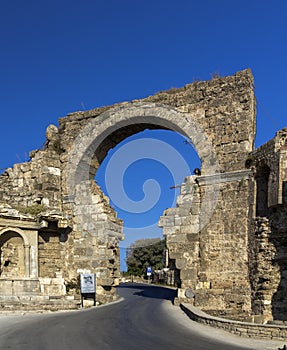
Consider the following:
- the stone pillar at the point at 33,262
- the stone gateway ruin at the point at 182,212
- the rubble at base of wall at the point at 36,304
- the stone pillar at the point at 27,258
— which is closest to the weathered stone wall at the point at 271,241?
the stone gateway ruin at the point at 182,212

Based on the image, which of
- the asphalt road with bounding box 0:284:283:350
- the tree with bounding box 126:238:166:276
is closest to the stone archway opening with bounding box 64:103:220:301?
the asphalt road with bounding box 0:284:283:350

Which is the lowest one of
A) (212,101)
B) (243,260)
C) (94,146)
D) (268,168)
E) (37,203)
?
(243,260)

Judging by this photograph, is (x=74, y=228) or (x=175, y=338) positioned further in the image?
(x=74, y=228)

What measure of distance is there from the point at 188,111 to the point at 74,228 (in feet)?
19.1

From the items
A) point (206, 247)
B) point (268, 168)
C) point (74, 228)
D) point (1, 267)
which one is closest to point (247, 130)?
point (268, 168)

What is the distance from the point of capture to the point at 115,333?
29.5 ft

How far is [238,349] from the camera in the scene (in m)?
7.44

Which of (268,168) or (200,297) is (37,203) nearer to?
(200,297)

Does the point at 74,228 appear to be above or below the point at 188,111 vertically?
below

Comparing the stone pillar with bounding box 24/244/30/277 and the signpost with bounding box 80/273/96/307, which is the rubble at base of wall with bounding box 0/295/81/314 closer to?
the signpost with bounding box 80/273/96/307

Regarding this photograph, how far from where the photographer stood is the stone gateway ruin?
12.5 metres

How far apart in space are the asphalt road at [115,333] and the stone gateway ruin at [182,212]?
81.2 inches

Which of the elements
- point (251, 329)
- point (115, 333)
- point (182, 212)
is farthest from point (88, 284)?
point (251, 329)

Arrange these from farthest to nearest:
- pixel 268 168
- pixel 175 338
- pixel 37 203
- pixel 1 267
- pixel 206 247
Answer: pixel 37 203
pixel 1 267
pixel 206 247
pixel 268 168
pixel 175 338
